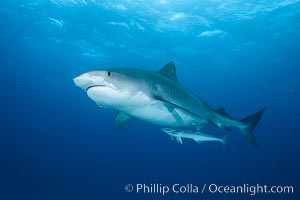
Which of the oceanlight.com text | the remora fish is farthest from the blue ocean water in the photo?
the remora fish

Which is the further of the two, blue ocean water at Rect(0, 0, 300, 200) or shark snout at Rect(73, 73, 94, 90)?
blue ocean water at Rect(0, 0, 300, 200)

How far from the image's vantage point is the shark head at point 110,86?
454 cm

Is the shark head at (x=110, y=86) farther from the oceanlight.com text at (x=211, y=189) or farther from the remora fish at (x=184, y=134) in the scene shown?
the oceanlight.com text at (x=211, y=189)

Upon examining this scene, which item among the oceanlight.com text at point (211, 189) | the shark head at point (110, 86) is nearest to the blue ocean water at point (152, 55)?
the oceanlight.com text at point (211, 189)

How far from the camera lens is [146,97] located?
5.54 metres

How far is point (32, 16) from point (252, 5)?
17.1 metres

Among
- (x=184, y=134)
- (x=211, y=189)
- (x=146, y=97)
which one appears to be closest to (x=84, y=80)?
(x=146, y=97)

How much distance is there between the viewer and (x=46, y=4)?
63.2 ft

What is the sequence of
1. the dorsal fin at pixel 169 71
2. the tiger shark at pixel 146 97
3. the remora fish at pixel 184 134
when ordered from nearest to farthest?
the tiger shark at pixel 146 97 < the dorsal fin at pixel 169 71 < the remora fish at pixel 184 134

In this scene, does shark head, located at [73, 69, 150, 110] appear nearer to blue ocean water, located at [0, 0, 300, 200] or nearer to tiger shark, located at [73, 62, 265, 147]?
tiger shark, located at [73, 62, 265, 147]

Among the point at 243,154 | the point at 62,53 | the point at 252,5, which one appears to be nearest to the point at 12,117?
the point at 62,53

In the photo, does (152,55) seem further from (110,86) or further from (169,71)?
(110,86)

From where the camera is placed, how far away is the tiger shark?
4754 mm

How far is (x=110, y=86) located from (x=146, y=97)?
3.21 ft
